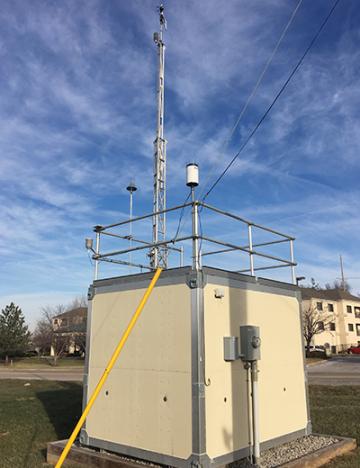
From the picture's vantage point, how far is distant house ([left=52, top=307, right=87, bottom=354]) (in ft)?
154

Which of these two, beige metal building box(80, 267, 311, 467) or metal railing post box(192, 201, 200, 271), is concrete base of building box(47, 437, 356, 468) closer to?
beige metal building box(80, 267, 311, 467)

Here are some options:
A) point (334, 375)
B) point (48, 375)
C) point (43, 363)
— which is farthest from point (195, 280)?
point (43, 363)

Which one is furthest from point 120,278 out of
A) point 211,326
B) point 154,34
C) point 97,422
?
point 154,34

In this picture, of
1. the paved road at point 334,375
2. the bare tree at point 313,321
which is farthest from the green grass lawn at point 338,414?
the bare tree at point 313,321

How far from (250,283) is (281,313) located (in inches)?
44.8

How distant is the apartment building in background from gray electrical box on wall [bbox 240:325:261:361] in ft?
162

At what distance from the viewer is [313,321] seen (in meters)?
48.4

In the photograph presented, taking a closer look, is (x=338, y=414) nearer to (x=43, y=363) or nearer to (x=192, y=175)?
(x=192, y=175)

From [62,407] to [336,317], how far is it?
173ft

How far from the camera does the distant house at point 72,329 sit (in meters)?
47.0

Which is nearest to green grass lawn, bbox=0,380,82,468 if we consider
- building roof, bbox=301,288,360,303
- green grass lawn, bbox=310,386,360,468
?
green grass lawn, bbox=310,386,360,468

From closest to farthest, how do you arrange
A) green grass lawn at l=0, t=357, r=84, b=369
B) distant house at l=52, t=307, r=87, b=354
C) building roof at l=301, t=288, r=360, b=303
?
green grass lawn at l=0, t=357, r=84, b=369, distant house at l=52, t=307, r=87, b=354, building roof at l=301, t=288, r=360, b=303

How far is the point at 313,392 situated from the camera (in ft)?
48.6

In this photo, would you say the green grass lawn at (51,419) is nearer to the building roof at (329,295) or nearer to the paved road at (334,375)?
the paved road at (334,375)
